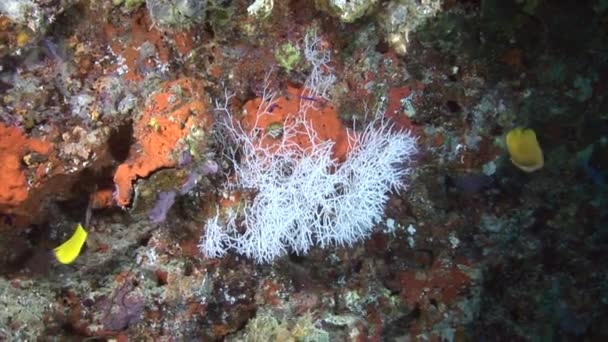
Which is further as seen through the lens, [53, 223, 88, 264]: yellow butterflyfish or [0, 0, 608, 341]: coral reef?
[53, 223, 88, 264]: yellow butterflyfish

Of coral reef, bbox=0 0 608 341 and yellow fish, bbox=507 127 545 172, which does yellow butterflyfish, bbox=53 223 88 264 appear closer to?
coral reef, bbox=0 0 608 341

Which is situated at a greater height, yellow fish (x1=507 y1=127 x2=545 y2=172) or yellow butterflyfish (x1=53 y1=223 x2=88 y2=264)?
yellow fish (x1=507 y1=127 x2=545 y2=172)

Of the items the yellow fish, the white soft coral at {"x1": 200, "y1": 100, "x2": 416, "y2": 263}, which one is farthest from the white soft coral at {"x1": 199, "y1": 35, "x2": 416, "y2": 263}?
the yellow fish

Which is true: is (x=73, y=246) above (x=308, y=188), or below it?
below

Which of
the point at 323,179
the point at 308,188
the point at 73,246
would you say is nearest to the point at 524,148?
the point at 323,179

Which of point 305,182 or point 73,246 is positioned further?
point 305,182

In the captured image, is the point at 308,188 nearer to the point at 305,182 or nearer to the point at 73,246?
the point at 305,182

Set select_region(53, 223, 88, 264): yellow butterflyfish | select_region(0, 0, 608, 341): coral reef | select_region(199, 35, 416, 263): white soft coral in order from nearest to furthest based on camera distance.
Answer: select_region(0, 0, 608, 341): coral reef → select_region(53, 223, 88, 264): yellow butterflyfish → select_region(199, 35, 416, 263): white soft coral
